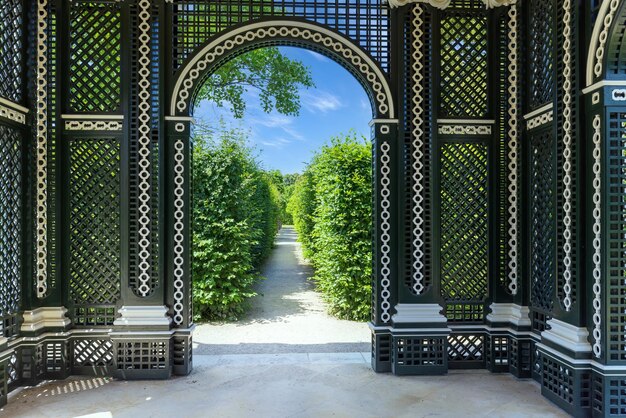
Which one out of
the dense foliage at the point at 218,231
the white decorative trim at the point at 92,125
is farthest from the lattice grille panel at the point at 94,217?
the dense foliage at the point at 218,231

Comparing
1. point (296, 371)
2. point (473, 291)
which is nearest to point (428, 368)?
point (473, 291)

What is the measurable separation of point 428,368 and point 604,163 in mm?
2466

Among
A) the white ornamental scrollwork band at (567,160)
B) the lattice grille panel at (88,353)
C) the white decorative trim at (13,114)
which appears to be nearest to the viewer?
the white ornamental scrollwork band at (567,160)

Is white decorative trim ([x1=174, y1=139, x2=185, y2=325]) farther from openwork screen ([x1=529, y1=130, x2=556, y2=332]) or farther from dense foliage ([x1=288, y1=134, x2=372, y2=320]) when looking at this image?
openwork screen ([x1=529, y1=130, x2=556, y2=332])

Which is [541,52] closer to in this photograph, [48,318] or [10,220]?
[10,220]

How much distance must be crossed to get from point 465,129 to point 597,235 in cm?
173

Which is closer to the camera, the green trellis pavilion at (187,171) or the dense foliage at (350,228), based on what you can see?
the green trellis pavilion at (187,171)

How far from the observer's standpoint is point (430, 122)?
4.29 metres

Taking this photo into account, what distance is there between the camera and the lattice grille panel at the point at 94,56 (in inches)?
167

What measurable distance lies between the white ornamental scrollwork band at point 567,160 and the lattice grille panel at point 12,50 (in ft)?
16.0

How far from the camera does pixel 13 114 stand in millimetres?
3828

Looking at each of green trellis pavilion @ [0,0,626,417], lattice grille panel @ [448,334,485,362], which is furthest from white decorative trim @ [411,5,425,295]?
lattice grille panel @ [448,334,485,362]

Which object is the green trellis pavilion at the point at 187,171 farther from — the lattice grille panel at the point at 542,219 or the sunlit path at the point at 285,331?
Answer: the sunlit path at the point at 285,331

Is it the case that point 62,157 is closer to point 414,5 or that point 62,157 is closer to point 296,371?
point 296,371
